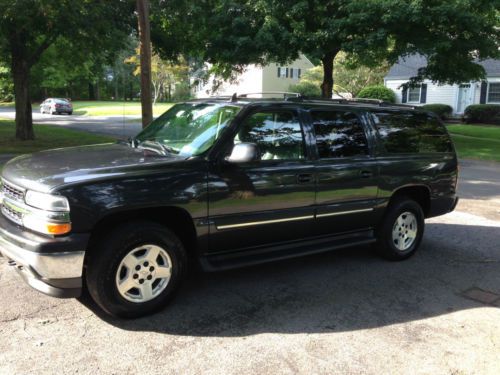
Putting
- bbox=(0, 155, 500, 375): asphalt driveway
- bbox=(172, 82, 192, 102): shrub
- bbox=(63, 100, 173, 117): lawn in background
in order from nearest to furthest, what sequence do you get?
1. bbox=(0, 155, 500, 375): asphalt driveway
2. bbox=(63, 100, 173, 117): lawn in background
3. bbox=(172, 82, 192, 102): shrub

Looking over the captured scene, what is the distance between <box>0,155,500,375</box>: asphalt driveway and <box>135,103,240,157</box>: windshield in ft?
4.60

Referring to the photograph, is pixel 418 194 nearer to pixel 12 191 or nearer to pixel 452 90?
pixel 12 191

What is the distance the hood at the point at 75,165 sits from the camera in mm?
3787

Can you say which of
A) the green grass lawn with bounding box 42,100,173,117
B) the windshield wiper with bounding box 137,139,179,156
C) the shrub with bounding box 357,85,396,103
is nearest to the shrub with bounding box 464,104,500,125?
the shrub with bounding box 357,85,396,103

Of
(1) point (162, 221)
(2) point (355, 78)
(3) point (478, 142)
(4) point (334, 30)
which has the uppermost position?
(4) point (334, 30)

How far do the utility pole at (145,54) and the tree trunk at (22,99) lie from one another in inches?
396

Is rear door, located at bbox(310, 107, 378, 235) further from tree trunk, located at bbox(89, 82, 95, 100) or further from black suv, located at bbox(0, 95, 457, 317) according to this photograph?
tree trunk, located at bbox(89, 82, 95, 100)

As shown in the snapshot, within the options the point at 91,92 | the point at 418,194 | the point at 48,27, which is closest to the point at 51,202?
the point at 418,194

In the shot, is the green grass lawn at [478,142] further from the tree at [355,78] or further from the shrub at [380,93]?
the tree at [355,78]

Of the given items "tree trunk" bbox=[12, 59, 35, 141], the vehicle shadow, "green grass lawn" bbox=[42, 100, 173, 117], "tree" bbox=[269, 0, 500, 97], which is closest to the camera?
the vehicle shadow

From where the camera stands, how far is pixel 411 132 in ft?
19.4

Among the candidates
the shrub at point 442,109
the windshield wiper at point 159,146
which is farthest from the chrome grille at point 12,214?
the shrub at point 442,109

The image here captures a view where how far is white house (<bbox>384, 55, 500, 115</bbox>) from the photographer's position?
3167cm

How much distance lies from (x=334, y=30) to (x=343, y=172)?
12138 mm
